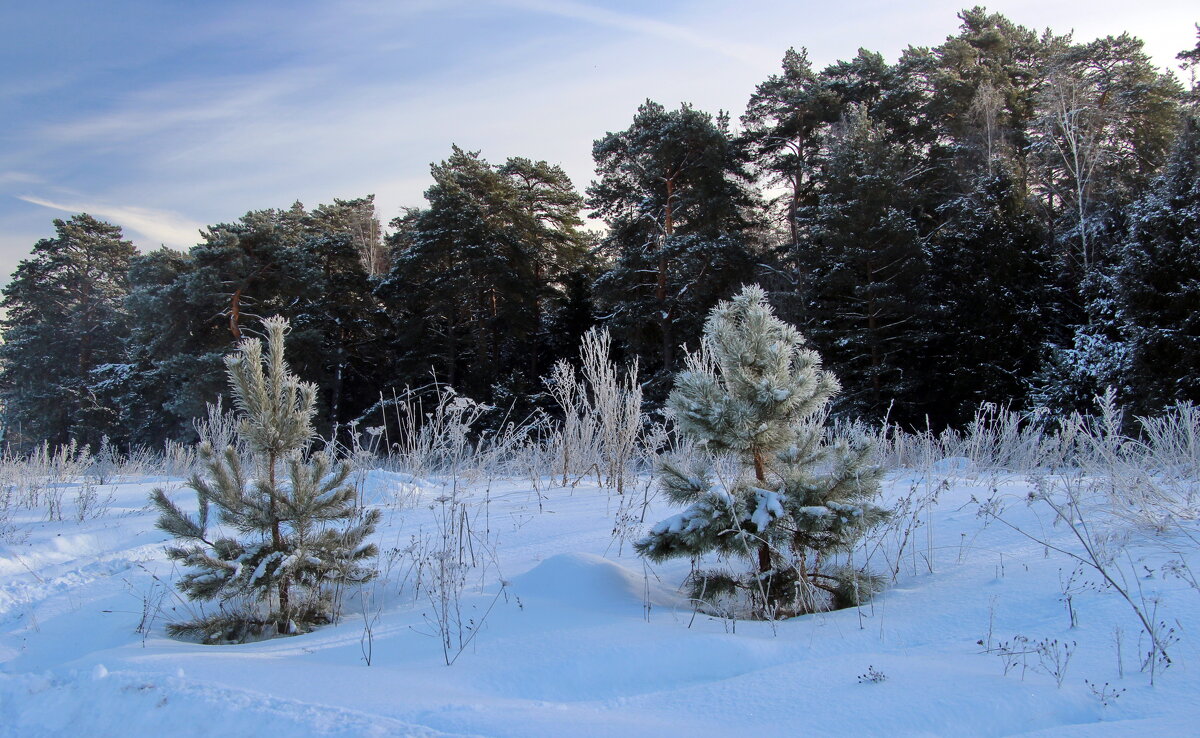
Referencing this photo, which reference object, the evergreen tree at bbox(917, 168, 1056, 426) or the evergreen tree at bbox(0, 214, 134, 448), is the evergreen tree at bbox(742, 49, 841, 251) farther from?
the evergreen tree at bbox(0, 214, 134, 448)

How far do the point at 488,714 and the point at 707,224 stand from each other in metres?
18.3

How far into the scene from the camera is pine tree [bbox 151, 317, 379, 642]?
3.29 m

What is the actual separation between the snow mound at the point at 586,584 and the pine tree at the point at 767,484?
13.2 inches

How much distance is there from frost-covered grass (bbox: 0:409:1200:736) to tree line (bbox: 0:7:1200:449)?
1185 cm

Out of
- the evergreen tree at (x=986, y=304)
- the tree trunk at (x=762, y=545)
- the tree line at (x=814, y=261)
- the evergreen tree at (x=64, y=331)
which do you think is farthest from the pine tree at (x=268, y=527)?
the evergreen tree at (x=64, y=331)

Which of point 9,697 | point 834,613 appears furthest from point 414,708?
point 834,613

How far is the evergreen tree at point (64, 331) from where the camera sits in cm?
2631

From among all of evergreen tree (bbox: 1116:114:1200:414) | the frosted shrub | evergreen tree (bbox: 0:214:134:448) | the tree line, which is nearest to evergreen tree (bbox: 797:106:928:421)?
the tree line

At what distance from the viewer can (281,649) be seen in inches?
117

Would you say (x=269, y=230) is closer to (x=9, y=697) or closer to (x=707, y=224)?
(x=707, y=224)

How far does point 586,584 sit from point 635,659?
876 mm

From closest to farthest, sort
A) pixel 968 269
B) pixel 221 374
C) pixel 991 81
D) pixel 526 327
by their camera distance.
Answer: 1. pixel 968 269
2. pixel 221 374
3. pixel 991 81
4. pixel 526 327

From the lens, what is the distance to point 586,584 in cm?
340

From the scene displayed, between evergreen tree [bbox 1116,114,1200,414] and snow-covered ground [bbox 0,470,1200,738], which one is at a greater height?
evergreen tree [bbox 1116,114,1200,414]
